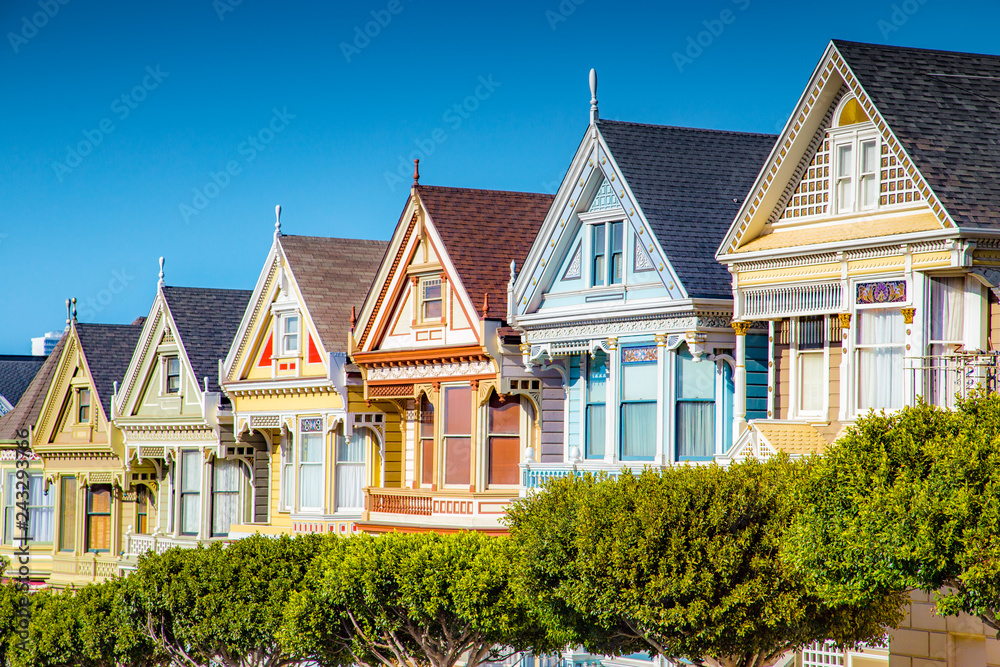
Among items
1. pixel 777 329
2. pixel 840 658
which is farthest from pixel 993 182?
pixel 840 658

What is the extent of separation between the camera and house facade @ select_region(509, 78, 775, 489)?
91.3 feet

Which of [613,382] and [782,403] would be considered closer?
[782,403]

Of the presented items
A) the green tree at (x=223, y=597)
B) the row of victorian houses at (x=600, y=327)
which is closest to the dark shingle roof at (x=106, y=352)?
the row of victorian houses at (x=600, y=327)

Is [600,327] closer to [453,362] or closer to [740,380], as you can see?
[740,380]

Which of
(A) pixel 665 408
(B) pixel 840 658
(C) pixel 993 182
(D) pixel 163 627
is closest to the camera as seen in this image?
(C) pixel 993 182

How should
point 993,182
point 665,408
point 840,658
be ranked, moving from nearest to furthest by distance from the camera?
point 993,182 → point 840,658 → point 665,408

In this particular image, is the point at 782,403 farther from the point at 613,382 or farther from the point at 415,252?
the point at 415,252

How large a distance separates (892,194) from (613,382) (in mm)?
7758

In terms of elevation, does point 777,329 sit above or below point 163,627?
above

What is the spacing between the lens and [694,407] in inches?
1109

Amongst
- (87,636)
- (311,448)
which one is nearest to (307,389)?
(311,448)

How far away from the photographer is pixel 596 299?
29.8 metres

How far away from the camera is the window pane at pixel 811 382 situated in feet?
83.8

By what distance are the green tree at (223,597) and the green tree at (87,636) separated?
22.4 inches
